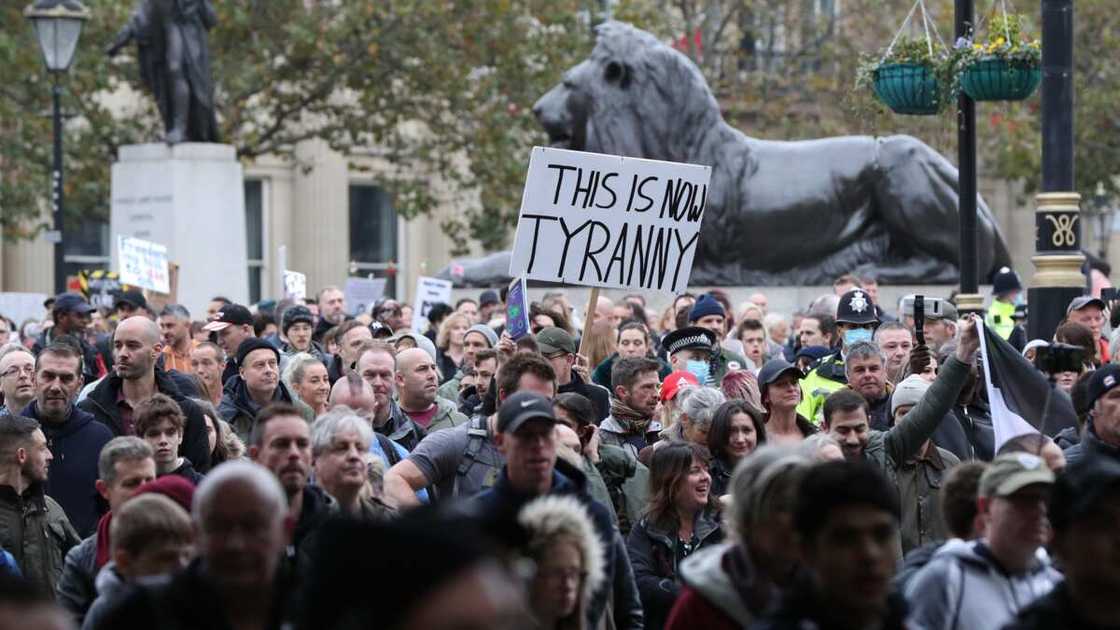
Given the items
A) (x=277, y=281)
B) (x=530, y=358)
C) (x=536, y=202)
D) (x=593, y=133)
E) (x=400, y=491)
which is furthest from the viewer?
(x=277, y=281)

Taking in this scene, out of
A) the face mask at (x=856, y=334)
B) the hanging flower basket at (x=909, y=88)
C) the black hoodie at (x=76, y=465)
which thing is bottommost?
the black hoodie at (x=76, y=465)

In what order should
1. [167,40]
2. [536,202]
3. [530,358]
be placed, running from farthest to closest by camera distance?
[167,40]
[536,202]
[530,358]

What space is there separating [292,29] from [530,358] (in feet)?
80.1

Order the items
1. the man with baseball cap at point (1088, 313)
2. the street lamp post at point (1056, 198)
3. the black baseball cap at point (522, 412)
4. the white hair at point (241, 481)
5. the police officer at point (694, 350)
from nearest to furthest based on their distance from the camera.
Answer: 1. the white hair at point (241, 481)
2. the black baseball cap at point (522, 412)
3. the police officer at point (694, 350)
4. the man with baseball cap at point (1088, 313)
5. the street lamp post at point (1056, 198)

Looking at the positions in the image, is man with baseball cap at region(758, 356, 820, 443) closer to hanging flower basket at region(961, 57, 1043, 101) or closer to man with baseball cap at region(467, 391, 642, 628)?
man with baseball cap at region(467, 391, 642, 628)

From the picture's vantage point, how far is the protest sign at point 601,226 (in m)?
11.5

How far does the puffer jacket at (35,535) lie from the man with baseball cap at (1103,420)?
3907mm

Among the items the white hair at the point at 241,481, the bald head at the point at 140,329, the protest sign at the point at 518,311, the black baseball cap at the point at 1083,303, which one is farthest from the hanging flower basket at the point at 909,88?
the white hair at the point at 241,481

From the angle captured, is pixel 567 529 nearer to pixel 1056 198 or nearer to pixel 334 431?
pixel 334 431

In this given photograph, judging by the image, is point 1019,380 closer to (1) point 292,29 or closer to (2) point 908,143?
(2) point 908,143

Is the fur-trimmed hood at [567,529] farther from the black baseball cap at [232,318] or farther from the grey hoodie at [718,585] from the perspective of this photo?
the black baseball cap at [232,318]

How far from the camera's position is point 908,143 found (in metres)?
22.4

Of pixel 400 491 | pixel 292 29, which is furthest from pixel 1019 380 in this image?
pixel 292 29

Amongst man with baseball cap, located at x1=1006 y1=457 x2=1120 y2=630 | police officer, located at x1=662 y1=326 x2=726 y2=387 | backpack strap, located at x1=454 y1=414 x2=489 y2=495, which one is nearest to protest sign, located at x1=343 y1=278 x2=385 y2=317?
police officer, located at x1=662 y1=326 x2=726 y2=387
